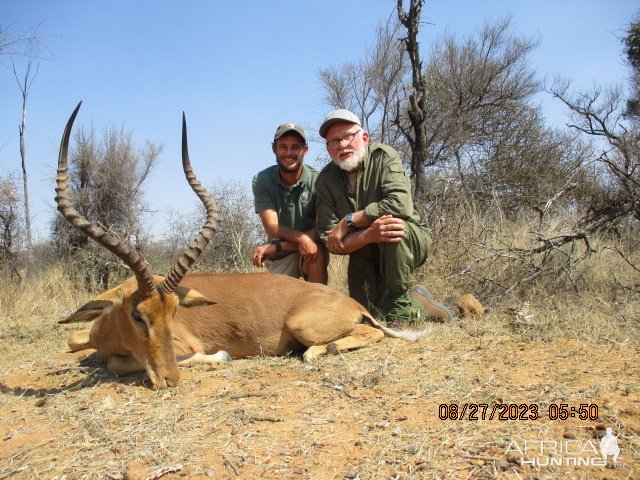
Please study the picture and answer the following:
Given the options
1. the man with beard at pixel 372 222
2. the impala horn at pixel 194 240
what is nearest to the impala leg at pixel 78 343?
the impala horn at pixel 194 240

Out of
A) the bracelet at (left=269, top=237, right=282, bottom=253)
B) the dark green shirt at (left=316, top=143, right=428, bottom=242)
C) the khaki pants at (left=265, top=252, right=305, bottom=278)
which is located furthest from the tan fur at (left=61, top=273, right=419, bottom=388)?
the khaki pants at (left=265, top=252, right=305, bottom=278)

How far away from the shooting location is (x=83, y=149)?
15.1m

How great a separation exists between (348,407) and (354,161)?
3206 millimetres

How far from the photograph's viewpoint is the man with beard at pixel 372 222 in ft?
18.5

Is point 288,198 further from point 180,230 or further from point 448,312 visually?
point 180,230

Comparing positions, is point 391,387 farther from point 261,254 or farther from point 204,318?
point 261,254

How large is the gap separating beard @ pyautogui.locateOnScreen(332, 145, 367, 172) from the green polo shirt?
3.03 feet

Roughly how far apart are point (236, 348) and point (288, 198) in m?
2.40

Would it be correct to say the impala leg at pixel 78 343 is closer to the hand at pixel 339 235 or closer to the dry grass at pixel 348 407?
the dry grass at pixel 348 407

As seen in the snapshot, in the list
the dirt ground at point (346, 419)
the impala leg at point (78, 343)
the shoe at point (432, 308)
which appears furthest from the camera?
the shoe at point (432, 308)

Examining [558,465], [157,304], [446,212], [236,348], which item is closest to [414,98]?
[446,212]

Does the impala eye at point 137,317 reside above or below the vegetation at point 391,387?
above

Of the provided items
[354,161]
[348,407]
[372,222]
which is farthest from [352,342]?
[354,161]

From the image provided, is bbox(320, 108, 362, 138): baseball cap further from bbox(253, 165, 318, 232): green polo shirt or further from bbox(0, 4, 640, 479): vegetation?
bbox(0, 4, 640, 479): vegetation
